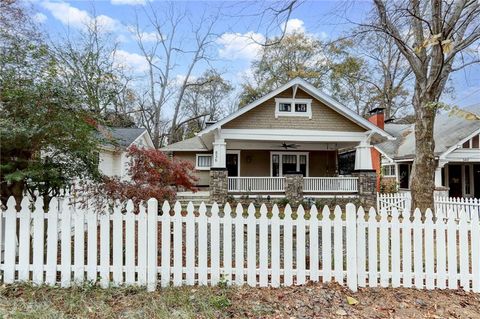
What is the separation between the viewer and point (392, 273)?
411 cm

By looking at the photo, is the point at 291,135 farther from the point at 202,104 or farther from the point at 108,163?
the point at 202,104

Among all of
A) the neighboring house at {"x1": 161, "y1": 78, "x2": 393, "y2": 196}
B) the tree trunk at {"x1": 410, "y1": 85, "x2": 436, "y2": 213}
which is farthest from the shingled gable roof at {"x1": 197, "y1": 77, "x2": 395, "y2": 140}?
the tree trunk at {"x1": 410, "y1": 85, "x2": 436, "y2": 213}

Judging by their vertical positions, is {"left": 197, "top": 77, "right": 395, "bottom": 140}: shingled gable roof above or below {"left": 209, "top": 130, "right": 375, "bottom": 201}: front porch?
above

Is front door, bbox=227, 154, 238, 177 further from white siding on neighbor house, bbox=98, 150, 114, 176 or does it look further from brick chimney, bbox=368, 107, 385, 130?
brick chimney, bbox=368, 107, 385, 130

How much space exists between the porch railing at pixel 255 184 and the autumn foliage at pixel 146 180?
5.40 metres

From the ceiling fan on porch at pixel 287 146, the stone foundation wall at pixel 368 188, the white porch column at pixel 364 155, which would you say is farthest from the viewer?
the ceiling fan on porch at pixel 287 146

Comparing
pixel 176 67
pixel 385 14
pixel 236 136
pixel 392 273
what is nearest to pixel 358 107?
pixel 176 67

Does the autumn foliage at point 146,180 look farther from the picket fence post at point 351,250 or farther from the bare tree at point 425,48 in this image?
the bare tree at point 425,48

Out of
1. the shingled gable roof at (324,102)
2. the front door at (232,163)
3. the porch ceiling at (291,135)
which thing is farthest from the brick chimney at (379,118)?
the front door at (232,163)

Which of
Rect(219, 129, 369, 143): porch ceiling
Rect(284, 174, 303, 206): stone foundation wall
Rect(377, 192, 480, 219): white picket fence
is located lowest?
Rect(377, 192, 480, 219): white picket fence

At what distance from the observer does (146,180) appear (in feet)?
22.9

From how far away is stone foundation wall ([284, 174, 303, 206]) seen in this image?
530 inches

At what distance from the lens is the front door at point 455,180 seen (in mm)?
17516

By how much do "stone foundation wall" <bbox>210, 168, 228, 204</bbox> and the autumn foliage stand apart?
14.3 feet
